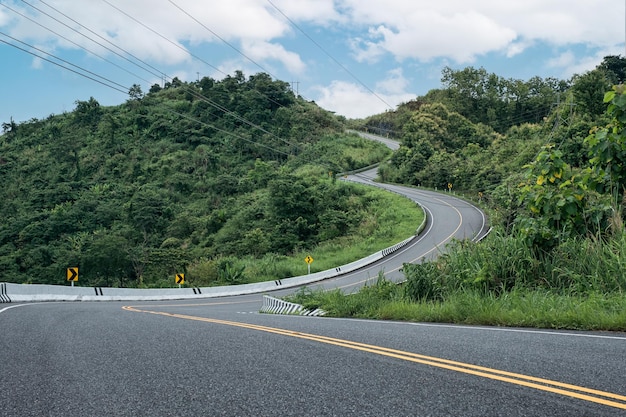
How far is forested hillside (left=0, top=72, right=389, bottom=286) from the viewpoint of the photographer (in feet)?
160

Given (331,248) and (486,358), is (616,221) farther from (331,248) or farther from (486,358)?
(331,248)

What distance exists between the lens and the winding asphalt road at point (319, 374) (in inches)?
139

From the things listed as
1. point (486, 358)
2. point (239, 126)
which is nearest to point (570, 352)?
point (486, 358)

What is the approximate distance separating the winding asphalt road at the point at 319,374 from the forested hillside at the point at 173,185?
3123 centimetres

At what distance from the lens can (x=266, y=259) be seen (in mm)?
43250

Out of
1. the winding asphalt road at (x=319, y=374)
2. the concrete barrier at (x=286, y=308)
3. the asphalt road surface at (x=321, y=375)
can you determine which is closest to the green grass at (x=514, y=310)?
the winding asphalt road at (x=319, y=374)

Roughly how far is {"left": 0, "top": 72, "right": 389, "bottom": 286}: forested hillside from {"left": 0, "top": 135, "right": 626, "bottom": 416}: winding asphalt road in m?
31.2

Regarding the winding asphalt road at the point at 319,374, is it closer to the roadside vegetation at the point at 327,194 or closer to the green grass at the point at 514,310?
the green grass at the point at 514,310

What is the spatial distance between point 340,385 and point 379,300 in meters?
8.42

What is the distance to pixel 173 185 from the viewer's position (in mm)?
73188

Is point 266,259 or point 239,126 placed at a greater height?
point 239,126

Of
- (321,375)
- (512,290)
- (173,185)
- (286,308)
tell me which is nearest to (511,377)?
(321,375)

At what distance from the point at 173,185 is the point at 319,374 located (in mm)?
72105

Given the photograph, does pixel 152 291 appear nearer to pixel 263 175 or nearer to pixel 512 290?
pixel 512 290
